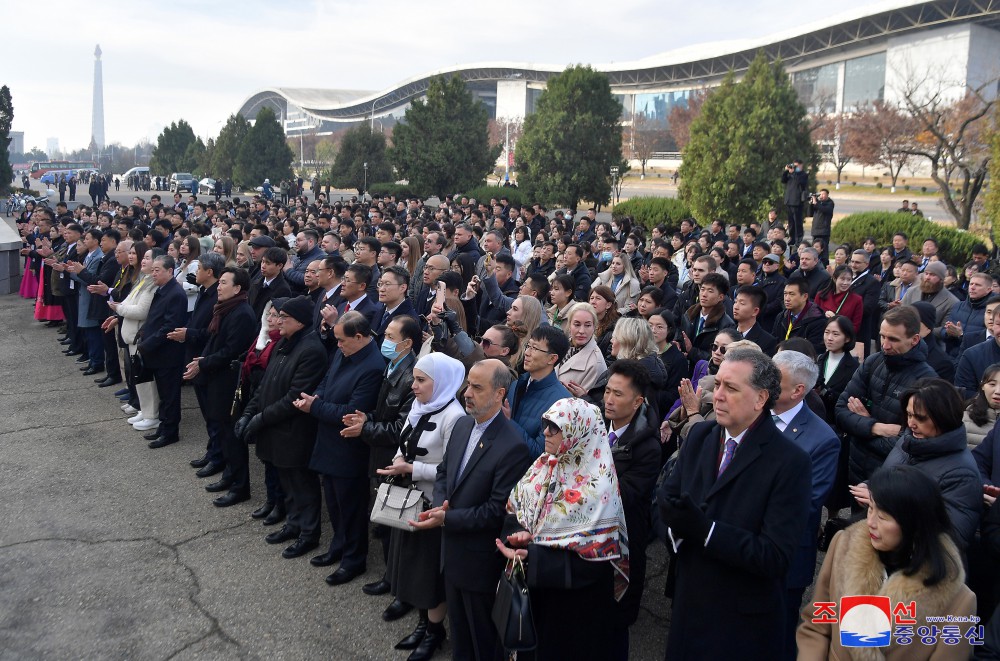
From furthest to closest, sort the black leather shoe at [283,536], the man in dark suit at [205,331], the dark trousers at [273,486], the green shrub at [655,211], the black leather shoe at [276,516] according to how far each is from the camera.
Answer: the green shrub at [655,211] → the man in dark suit at [205,331] → the dark trousers at [273,486] → the black leather shoe at [276,516] → the black leather shoe at [283,536]

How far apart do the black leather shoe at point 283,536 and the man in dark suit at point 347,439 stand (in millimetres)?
633

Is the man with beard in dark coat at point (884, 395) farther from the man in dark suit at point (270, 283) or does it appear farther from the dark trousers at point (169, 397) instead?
the dark trousers at point (169, 397)

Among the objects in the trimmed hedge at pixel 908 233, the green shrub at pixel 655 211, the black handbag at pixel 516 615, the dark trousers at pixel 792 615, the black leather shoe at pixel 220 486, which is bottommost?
the black leather shoe at pixel 220 486

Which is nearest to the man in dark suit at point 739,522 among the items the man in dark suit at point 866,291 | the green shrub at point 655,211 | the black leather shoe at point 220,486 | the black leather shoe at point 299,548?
the black leather shoe at point 299,548

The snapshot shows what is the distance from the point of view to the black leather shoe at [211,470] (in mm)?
7121

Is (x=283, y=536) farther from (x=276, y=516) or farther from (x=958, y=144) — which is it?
(x=958, y=144)

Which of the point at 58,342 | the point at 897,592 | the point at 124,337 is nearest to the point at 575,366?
the point at 897,592

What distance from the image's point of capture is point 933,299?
8.74 meters

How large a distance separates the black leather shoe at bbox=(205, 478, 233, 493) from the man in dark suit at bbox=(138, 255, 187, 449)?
146 centimetres

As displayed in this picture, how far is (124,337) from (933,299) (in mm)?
8941

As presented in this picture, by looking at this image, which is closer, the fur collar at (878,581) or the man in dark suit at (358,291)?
the fur collar at (878,581)

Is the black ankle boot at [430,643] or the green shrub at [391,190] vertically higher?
the green shrub at [391,190]

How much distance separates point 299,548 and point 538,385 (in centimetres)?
239

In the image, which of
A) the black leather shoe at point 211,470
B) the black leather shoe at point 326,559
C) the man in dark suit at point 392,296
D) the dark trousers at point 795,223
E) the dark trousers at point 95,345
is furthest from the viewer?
the dark trousers at point 795,223
